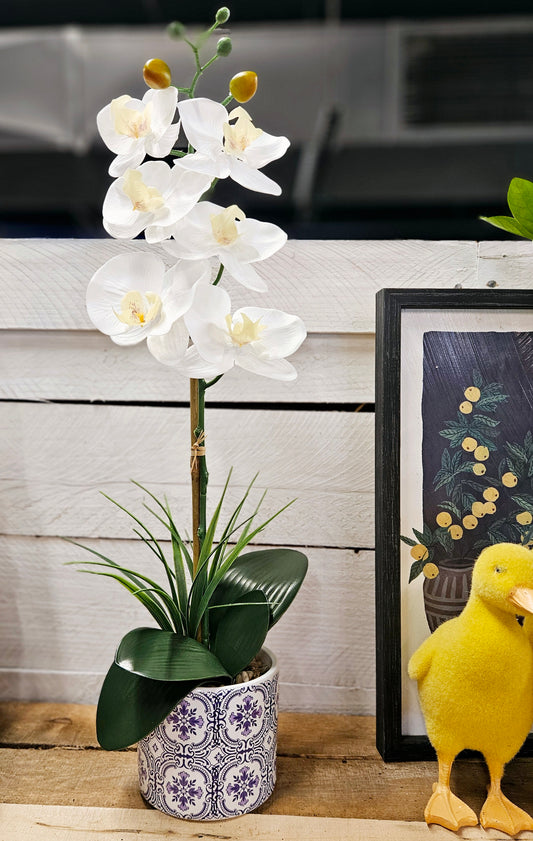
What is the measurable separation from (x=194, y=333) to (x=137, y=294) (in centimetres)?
6

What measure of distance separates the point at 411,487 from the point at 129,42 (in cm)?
84

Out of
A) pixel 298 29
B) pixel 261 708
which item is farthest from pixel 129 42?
pixel 261 708

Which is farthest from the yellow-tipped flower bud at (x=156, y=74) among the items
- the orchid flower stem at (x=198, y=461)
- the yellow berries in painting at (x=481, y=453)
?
the yellow berries in painting at (x=481, y=453)

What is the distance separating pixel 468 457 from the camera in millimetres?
707

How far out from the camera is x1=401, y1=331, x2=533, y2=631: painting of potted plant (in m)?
0.70

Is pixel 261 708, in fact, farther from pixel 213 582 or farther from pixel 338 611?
pixel 338 611

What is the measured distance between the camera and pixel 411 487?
27.7 inches

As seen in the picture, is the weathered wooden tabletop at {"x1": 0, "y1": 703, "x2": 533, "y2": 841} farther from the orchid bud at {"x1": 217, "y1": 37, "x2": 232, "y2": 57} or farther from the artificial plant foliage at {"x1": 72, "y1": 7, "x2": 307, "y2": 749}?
the orchid bud at {"x1": 217, "y1": 37, "x2": 232, "y2": 57}

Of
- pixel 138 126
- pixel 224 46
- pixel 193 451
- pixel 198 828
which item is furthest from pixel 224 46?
pixel 198 828

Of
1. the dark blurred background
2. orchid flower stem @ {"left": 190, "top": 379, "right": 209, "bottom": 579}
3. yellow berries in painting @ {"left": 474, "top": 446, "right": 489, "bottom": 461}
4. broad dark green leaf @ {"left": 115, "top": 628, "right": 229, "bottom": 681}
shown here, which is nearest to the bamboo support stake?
orchid flower stem @ {"left": 190, "top": 379, "right": 209, "bottom": 579}

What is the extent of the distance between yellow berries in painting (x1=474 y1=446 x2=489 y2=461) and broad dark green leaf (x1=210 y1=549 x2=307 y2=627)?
226 mm

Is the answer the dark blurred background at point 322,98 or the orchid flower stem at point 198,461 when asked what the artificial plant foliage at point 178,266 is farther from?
the dark blurred background at point 322,98

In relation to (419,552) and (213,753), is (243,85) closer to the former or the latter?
(419,552)

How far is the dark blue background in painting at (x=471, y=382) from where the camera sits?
0.71 m
